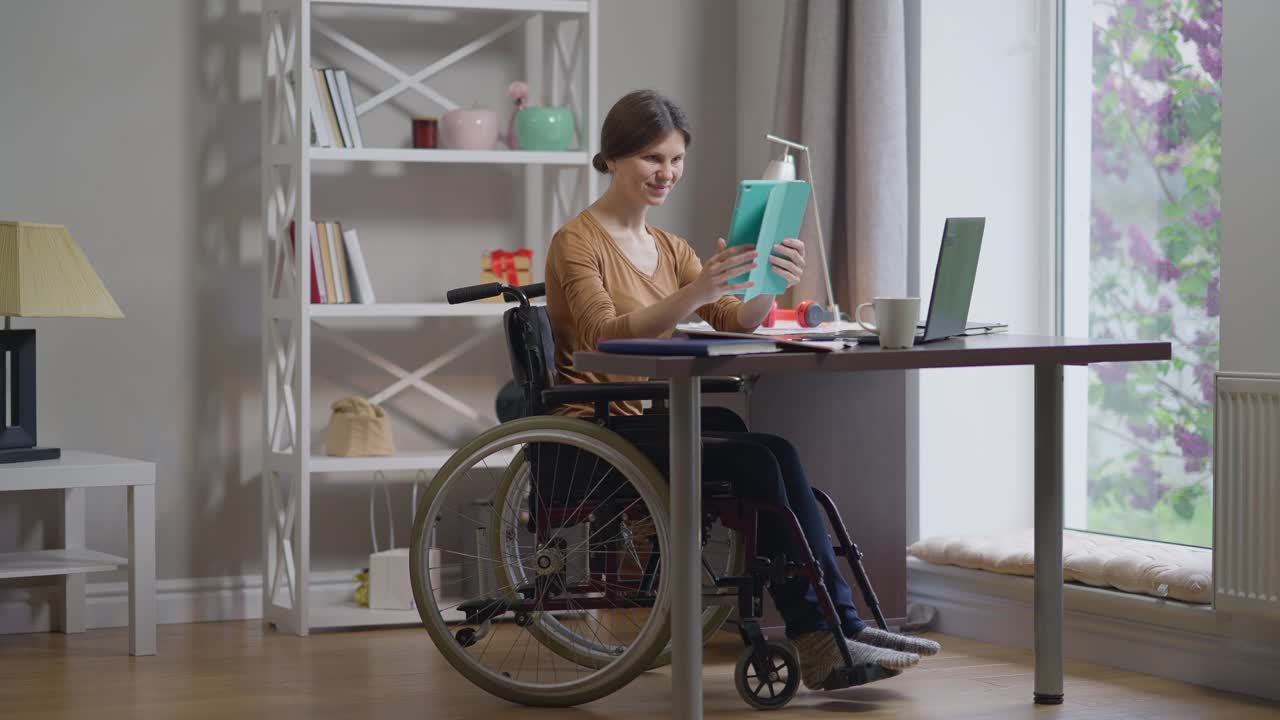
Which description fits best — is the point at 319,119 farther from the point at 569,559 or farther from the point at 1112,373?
the point at 1112,373

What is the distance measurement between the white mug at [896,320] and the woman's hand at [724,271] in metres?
0.24

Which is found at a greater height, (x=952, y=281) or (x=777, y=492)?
(x=952, y=281)

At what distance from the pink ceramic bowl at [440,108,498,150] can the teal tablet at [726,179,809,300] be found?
1407mm

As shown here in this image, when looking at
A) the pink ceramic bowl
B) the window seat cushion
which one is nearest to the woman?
the window seat cushion

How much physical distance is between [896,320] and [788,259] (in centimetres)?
27

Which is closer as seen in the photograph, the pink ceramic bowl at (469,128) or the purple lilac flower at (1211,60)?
the purple lilac flower at (1211,60)

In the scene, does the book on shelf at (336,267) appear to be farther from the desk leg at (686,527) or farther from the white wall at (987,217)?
the desk leg at (686,527)

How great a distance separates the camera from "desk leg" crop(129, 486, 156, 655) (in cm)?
339

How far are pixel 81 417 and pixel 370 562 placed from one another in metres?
0.78

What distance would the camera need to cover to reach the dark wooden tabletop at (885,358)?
2275 millimetres

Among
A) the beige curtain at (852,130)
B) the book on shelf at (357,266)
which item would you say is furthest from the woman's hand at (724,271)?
the book on shelf at (357,266)

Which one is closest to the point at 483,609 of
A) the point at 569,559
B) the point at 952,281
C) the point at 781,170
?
the point at 569,559

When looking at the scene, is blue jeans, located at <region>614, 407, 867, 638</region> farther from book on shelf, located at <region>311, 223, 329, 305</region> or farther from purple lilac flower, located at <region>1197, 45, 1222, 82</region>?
purple lilac flower, located at <region>1197, 45, 1222, 82</region>

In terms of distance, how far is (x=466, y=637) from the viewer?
2.77 m
